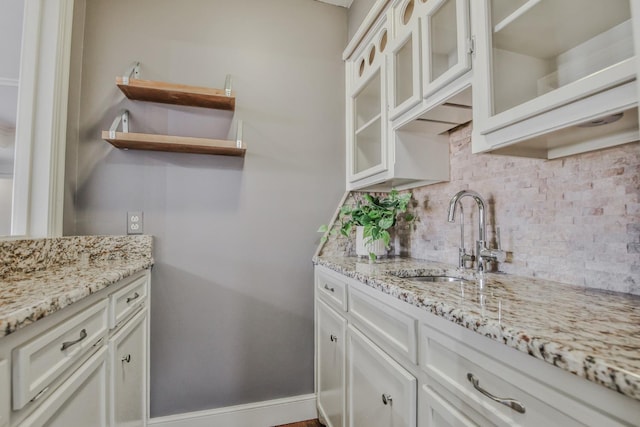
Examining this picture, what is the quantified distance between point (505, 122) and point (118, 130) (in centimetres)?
184

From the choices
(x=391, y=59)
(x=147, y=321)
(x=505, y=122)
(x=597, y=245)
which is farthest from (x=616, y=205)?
(x=147, y=321)

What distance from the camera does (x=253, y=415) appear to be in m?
1.75

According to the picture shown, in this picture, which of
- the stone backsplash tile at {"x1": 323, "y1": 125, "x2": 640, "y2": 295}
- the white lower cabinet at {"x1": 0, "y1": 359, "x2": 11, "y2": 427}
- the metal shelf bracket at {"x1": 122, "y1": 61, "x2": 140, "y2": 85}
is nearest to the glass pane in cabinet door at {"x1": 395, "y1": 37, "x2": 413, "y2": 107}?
the stone backsplash tile at {"x1": 323, "y1": 125, "x2": 640, "y2": 295}

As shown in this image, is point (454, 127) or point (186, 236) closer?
point (454, 127)

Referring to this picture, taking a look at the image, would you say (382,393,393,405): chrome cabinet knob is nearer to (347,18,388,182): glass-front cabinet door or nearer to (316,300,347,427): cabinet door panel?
(316,300,347,427): cabinet door panel

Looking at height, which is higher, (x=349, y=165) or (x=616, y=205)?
(x=349, y=165)

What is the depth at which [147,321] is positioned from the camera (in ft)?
5.21

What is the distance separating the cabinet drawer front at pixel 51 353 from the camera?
579 mm

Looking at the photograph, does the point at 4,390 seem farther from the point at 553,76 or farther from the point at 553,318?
the point at 553,76

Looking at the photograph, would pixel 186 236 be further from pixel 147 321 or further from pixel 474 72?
pixel 474 72

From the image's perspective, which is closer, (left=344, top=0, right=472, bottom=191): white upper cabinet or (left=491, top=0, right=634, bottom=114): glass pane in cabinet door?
(left=491, top=0, right=634, bottom=114): glass pane in cabinet door

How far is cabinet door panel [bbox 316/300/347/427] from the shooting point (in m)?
1.37

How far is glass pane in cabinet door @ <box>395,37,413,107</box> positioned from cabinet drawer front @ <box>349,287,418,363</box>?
2.96 feet

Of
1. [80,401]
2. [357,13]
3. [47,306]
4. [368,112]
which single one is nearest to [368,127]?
[368,112]
